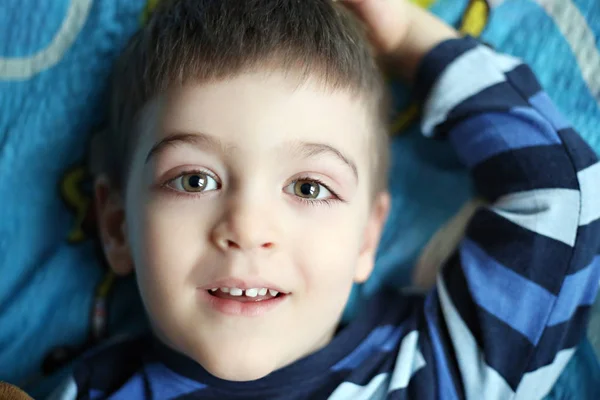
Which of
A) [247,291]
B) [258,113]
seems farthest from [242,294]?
[258,113]

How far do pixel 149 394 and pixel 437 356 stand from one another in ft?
1.41

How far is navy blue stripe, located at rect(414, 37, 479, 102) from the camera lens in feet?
3.02

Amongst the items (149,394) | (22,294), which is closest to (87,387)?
(149,394)

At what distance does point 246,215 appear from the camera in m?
0.75

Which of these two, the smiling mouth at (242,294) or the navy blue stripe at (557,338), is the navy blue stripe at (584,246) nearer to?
the navy blue stripe at (557,338)

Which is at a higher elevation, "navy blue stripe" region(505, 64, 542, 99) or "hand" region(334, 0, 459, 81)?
"hand" region(334, 0, 459, 81)

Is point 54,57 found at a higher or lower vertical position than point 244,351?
higher

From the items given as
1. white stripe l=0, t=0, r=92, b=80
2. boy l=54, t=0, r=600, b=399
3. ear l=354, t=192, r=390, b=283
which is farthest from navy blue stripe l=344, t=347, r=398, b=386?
white stripe l=0, t=0, r=92, b=80

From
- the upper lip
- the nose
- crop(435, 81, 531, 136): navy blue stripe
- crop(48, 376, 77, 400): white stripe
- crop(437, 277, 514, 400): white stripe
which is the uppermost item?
crop(435, 81, 531, 136): navy blue stripe

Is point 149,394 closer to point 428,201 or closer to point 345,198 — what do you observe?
point 345,198

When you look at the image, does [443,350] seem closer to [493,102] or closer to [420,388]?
[420,388]

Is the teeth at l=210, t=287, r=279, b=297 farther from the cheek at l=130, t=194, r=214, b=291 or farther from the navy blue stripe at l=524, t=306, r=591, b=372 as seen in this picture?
the navy blue stripe at l=524, t=306, r=591, b=372

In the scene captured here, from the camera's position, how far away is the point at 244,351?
79 cm

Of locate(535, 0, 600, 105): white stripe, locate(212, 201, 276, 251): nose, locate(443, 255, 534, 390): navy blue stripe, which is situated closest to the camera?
locate(212, 201, 276, 251): nose
